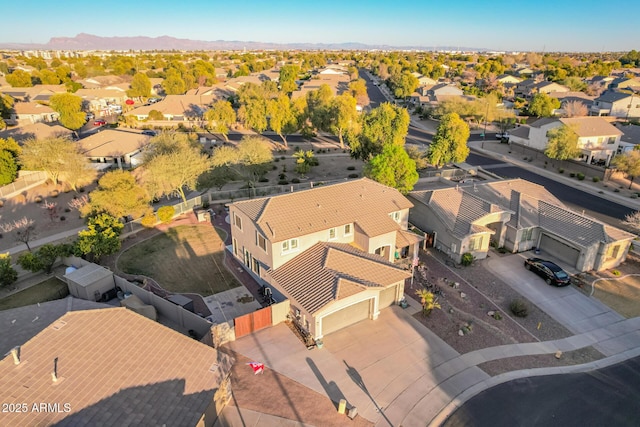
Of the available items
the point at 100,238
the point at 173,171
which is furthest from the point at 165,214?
the point at 100,238

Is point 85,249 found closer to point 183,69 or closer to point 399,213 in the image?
point 399,213

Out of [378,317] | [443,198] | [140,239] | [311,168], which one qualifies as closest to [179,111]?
[311,168]

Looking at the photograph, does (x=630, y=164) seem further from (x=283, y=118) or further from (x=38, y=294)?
(x=38, y=294)

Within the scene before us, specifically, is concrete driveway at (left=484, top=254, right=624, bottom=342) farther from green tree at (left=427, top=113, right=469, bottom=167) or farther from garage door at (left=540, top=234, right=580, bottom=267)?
green tree at (left=427, top=113, right=469, bottom=167)

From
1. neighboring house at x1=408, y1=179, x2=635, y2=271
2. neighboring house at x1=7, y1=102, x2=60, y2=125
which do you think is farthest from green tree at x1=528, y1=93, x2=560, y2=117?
neighboring house at x1=7, y1=102, x2=60, y2=125

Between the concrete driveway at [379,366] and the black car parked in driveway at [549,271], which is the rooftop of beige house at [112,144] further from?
the black car parked in driveway at [549,271]

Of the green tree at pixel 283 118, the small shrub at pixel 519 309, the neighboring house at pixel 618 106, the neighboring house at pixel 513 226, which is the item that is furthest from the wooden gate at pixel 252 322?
the neighboring house at pixel 618 106
